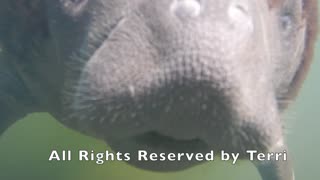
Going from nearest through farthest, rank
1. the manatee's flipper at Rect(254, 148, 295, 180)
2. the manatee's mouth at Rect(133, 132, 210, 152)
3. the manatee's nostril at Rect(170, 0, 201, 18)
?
the manatee's nostril at Rect(170, 0, 201, 18) < the manatee's mouth at Rect(133, 132, 210, 152) < the manatee's flipper at Rect(254, 148, 295, 180)

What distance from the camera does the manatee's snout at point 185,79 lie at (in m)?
2.62

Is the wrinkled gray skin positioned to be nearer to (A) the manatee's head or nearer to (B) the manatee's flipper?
(A) the manatee's head

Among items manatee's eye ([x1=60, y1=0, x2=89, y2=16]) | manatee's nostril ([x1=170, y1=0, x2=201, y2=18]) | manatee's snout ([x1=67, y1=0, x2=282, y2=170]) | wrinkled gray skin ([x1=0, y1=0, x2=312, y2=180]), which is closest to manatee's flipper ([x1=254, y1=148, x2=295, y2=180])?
wrinkled gray skin ([x1=0, y1=0, x2=312, y2=180])

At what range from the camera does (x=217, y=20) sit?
2.63 metres

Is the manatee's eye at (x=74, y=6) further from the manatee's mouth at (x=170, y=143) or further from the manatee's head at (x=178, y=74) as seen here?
the manatee's mouth at (x=170, y=143)

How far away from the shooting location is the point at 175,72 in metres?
2.65

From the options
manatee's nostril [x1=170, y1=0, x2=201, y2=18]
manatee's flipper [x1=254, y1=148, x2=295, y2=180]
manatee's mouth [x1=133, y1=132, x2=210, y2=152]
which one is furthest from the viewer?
manatee's flipper [x1=254, y1=148, x2=295, y2=180]

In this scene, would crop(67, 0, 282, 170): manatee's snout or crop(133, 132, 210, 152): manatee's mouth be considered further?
crop(133, 132, 210, 152): manatee's mouth

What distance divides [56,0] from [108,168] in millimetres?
3988

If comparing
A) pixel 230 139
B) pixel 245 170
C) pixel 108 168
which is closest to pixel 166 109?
pixel 230 139

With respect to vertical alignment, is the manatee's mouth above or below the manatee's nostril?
below

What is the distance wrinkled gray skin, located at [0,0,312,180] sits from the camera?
2627mm

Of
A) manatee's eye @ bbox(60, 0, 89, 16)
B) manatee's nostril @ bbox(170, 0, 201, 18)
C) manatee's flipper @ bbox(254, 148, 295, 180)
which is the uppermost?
manatee's eye @ bbox(60, 0, 89, 16)

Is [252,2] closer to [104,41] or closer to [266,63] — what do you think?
[266,63]
